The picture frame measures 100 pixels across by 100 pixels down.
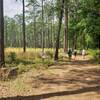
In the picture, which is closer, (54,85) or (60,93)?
(60,93)

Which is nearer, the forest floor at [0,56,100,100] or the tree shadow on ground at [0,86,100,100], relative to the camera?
the tree shadow on ground at [0,86,100,100]

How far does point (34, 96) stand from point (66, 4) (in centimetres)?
1641

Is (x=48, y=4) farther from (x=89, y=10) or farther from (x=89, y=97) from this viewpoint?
(x=89, y=97)

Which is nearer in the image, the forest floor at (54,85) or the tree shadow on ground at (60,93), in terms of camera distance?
the tree shadow on ground at (60,93)

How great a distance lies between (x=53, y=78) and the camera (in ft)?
55.6

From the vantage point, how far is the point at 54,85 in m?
15.4

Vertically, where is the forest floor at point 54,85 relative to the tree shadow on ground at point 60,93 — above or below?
above

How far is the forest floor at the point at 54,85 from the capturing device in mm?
13359

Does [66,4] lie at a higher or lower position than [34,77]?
higher

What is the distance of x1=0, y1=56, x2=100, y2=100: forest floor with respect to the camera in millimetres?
13359

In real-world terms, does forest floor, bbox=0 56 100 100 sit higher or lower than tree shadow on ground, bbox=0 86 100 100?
higher

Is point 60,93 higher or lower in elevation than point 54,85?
lower

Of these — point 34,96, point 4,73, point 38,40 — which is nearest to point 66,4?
point 4,73

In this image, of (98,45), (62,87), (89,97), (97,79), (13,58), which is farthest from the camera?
(98,45)
